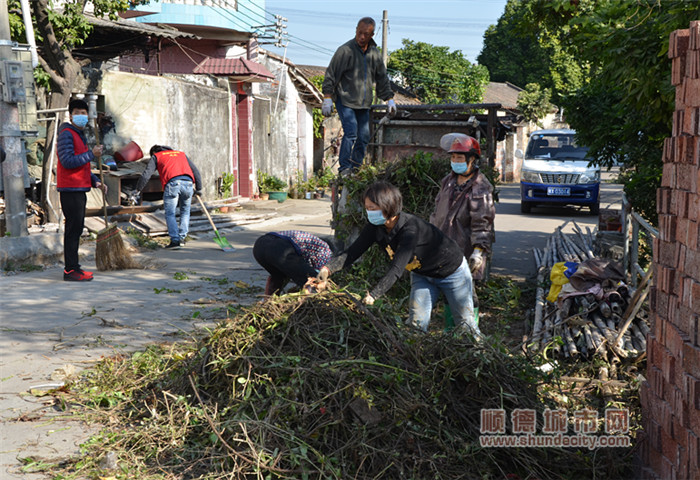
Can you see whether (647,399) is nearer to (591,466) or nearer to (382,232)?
(591,466)

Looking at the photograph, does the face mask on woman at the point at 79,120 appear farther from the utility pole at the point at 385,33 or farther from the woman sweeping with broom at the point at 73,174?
the utility pole at the point at 385,33

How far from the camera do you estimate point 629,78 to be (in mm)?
6301

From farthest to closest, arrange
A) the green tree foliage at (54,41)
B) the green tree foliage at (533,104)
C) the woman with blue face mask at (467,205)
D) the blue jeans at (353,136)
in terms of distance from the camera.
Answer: the green tree foliage at (533,104) → the green tree foliage at (54,41) → the blue jeans at (353,136) → the woman with blue face mask at (467,205)

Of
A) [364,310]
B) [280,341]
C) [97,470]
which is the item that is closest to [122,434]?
[97,470]

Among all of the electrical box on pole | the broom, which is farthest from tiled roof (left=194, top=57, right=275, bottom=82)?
the broom

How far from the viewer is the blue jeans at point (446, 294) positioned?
16.5 feet

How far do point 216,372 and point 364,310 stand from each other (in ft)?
2.98

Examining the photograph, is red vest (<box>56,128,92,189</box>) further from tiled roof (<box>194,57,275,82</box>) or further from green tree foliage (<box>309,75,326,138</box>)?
green tree foliage (<box>309,75,326,138</box>)

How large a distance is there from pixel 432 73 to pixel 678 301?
38.7 meters

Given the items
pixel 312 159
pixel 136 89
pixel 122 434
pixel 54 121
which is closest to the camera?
pixel 122 434

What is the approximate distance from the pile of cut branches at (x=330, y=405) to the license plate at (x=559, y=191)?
14.3 metres

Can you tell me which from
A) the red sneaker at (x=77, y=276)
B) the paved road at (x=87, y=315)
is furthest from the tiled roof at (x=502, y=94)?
the red sneaker at (x=77, y=276)

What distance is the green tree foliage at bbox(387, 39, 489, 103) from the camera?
40094 mm

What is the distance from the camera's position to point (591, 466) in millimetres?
3604
